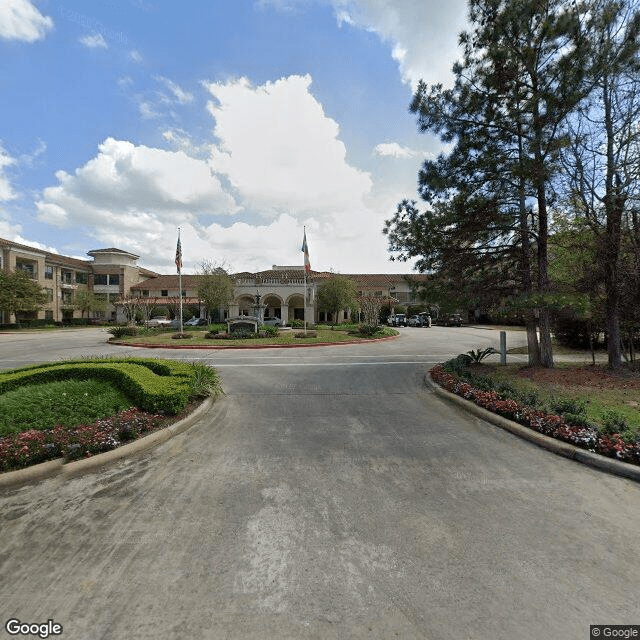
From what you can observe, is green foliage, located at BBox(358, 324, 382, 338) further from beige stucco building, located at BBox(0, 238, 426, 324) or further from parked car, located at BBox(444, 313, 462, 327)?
parked car, located at BBox(444, 313, 462, 327)

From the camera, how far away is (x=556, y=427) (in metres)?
5.40

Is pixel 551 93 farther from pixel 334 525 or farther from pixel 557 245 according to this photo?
pixel 334 525

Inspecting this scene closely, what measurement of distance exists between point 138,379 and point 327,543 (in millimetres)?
5646

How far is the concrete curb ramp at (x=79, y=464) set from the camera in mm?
4137

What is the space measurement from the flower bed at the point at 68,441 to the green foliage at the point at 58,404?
37cm

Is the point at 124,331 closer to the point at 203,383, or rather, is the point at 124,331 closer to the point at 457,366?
the point at 203,383

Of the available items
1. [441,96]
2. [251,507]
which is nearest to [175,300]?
[441,96]

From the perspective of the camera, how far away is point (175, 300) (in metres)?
46.6

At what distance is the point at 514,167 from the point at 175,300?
46372 millimetres

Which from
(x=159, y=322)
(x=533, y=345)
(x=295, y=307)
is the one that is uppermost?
(x=295, y=307)

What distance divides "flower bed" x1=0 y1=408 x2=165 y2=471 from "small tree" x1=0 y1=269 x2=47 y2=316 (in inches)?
1725

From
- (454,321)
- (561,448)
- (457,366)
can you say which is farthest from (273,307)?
(561,448)

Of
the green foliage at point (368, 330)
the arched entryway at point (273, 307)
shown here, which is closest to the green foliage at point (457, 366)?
the green foliage at point (368, 330)

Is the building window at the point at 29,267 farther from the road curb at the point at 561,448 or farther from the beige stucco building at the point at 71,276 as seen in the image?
the road curb at the point at 561,448
